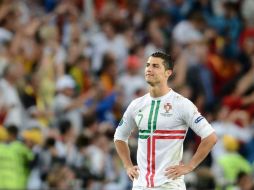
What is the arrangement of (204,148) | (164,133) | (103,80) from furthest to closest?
1. (103,80)
2. (164,133)
3. (204,148)

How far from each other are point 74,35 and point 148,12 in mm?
2363

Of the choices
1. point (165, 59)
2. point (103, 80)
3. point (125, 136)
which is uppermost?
point (103, 80)

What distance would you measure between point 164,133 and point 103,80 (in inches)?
341

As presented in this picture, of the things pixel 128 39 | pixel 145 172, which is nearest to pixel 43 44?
pixel 128 39

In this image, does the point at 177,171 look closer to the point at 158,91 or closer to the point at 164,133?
the point at 164,133

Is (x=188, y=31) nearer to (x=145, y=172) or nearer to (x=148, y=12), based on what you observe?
(x=148, y=12)

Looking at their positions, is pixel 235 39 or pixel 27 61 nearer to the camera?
pixel 27 61

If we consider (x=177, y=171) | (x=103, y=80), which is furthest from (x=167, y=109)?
(x=103, y=80)

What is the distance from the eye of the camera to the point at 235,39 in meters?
21.3

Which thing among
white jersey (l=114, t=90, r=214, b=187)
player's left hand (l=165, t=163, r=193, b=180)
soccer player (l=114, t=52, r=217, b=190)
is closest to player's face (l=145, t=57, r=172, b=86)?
soccer player (l=114, t=52, r=217, b=190)

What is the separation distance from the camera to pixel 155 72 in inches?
426

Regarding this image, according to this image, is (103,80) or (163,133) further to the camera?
(103,80)

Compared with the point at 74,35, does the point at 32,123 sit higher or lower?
lower

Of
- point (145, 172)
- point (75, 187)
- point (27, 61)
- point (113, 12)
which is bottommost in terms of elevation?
point (145, 172)
